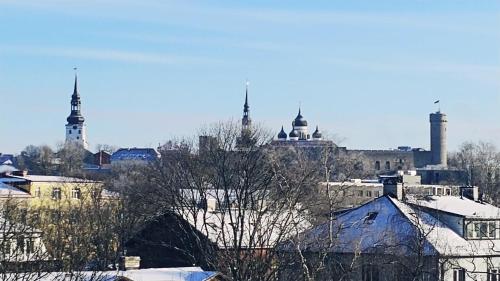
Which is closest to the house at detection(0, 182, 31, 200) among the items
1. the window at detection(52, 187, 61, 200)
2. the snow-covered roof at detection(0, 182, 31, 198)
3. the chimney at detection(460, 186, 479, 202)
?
the snow-covered roof at detection(0, 182, 31, 198)

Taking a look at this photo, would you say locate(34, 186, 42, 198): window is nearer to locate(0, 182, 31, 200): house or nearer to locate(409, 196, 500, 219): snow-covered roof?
locate(0, 182, 31, 200): house

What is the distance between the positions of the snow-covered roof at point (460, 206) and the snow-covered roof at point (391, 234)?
3.86 ft

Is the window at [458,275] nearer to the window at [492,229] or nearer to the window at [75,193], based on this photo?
the window at [492,229]

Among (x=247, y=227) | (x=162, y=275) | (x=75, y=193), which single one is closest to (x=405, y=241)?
(x=247, y=227)

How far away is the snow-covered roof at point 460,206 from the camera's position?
5209cm

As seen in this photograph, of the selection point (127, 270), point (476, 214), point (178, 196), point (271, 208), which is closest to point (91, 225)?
point (178, 196)

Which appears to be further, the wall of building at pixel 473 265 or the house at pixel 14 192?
the house at pixel 14 192

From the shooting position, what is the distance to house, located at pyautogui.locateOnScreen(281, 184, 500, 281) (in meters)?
43.9

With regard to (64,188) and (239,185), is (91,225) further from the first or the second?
(64,188)

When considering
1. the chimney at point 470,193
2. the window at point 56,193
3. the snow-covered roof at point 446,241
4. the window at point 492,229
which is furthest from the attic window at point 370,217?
the window at point 56,193

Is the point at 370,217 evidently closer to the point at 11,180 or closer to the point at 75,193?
the point at 75,193

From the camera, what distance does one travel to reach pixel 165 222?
53375 mm

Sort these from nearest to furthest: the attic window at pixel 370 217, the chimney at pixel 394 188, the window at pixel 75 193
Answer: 1. the attic window at pixel 370 217
2. the chimney at pixel 394 188
3. the window at pixel 75 193

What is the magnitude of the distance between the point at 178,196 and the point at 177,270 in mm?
19711
